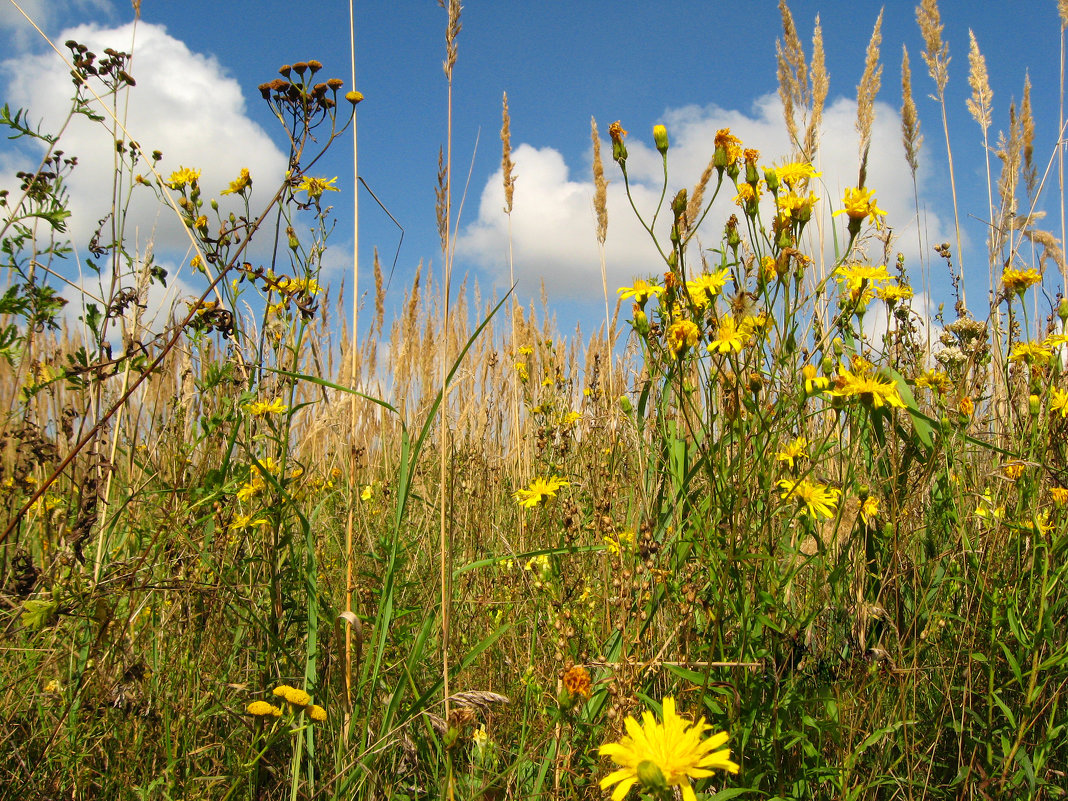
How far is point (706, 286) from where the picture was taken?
1391 mm

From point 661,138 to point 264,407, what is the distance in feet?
3.18

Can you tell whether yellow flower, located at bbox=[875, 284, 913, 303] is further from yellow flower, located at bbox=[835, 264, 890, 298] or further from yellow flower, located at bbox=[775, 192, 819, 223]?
yellow flower, located at bbox=[775, 192, 819, 223]

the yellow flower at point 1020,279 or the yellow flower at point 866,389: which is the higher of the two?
the yellow flower at point 1020,279

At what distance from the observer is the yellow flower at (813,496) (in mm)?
1208

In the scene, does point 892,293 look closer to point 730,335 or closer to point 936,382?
point 936,382

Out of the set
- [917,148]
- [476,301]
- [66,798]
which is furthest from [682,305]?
[476,301]

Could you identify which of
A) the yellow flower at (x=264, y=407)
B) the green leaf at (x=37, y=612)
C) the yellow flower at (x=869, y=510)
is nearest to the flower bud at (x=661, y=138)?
the yellow flower at (x=869, y=510)

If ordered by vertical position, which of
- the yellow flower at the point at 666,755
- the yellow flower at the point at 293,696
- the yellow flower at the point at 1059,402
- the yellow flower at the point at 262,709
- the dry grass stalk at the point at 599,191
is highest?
the dry grass stalk at the point at 599,191

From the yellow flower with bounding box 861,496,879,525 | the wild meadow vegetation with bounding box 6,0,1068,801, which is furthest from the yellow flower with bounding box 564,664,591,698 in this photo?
the yellow flower with bounding box 861,496,879,525

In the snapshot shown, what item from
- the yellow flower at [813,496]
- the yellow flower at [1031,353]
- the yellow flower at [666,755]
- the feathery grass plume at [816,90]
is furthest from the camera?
the feathery grass plume at [816,90]

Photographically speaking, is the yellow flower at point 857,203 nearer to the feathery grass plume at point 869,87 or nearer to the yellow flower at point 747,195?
the yellow flower at point 747,195

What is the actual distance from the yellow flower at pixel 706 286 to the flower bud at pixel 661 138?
27 centimetres

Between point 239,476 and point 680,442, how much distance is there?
889 millimetres

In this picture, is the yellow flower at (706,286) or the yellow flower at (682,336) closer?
the yellow flower at (682,336)
